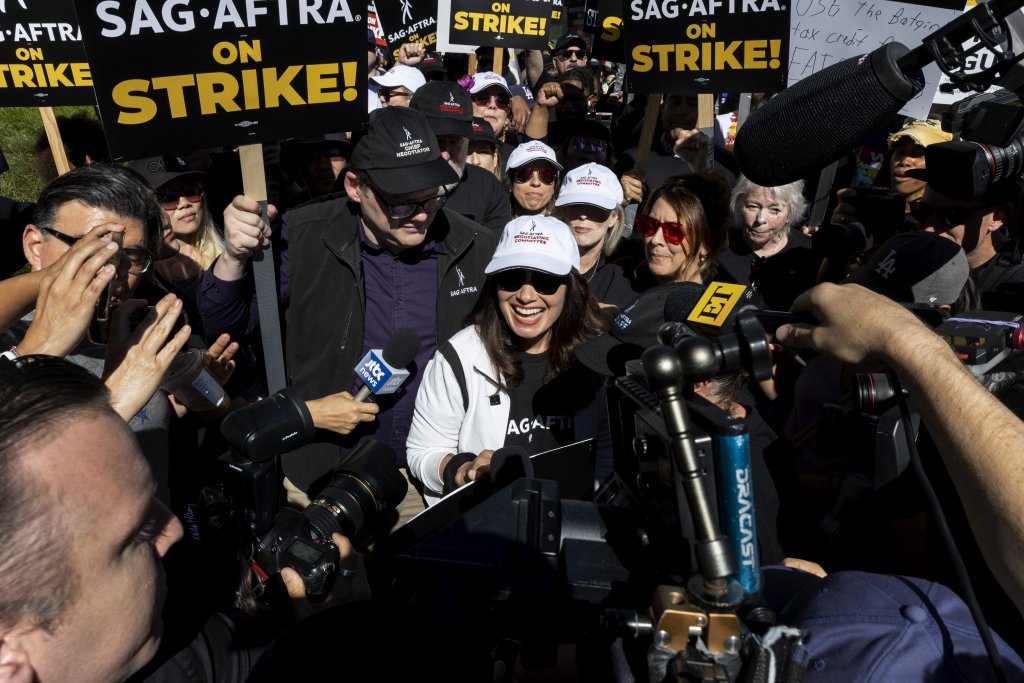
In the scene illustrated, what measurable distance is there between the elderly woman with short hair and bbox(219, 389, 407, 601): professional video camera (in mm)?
2614

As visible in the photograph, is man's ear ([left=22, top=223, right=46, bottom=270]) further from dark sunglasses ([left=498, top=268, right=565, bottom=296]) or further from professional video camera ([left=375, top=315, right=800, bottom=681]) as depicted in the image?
professional video camera ([left=375, top=315, right=800, bottom=681])

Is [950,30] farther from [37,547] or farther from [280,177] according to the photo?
[280,177]

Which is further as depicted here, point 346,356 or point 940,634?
point 346,356

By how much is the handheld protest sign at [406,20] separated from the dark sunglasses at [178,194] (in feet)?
14.5

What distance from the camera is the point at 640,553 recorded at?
142cm

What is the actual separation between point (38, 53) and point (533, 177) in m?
2.92

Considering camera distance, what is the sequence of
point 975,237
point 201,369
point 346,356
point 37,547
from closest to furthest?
point 37,547, point 201,369, point 346,356, point 975,237

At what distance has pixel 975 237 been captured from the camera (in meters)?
3.49

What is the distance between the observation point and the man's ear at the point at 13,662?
3.21 ft

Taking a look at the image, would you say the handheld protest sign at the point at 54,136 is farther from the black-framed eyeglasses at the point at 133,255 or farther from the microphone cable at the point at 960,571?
the microphone cable at the point at 960,571

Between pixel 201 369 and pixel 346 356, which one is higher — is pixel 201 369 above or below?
above

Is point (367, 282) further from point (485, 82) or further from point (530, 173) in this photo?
point (485, 82)

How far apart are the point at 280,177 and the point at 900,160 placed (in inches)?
168

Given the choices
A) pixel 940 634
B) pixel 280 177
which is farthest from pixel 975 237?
pixel 280 177
